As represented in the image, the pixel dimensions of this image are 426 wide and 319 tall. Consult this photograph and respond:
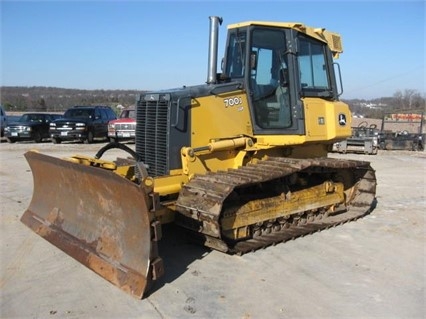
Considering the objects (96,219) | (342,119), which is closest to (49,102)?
(342,119)

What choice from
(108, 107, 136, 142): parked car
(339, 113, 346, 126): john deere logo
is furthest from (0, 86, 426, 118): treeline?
(339, 113, 346, 126): john deere logo

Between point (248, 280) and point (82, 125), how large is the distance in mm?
17743

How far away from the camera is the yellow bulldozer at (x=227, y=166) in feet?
17.3

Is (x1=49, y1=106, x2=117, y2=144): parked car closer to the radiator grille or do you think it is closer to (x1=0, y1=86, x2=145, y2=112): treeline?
the radiator grille

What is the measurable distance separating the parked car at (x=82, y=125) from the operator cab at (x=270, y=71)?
51.2ft

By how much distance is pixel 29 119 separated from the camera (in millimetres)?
23516

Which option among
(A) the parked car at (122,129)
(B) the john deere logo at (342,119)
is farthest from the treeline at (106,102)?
(B) the john deere logo at (342,119)

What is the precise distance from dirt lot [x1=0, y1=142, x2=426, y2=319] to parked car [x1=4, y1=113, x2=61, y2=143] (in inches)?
651

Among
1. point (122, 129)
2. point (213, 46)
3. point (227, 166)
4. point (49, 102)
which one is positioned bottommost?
point (227, 166)

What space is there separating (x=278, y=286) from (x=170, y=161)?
224cm

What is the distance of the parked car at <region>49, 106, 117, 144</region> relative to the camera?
2119cm

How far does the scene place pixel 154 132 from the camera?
252 inches

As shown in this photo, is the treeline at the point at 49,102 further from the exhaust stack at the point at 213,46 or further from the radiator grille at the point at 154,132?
the radiator grille at the point at 154,132

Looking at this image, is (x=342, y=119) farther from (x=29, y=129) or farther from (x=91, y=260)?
(x=29, y=129)
